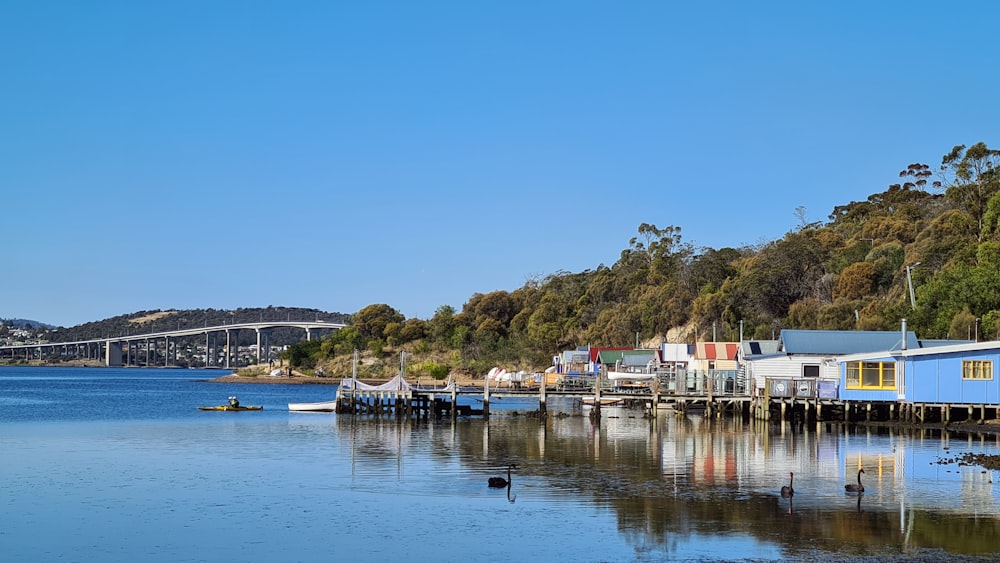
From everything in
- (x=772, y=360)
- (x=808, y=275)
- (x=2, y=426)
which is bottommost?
(x=2, y=426)

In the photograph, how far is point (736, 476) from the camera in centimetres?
3397

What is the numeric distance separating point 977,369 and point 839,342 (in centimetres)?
1194

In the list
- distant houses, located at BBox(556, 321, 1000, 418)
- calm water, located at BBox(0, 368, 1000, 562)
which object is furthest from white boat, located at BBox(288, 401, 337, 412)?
distant houses, located at BBox(556, 321, 1000, 418)

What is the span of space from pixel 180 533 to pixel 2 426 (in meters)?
42.1

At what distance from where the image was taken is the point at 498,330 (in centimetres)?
15750

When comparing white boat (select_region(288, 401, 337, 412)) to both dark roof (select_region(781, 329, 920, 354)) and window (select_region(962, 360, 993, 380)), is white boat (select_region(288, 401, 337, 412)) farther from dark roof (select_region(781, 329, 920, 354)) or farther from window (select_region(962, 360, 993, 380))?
window (select_region(962, 360, 993, 380))

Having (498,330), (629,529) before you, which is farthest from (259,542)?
(498,330)

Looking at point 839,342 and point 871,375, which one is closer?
point 871,375

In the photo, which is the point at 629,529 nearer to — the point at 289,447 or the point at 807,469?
the point at 807,469

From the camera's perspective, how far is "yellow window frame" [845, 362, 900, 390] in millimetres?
54344

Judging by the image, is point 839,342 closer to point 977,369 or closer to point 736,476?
point 977,369

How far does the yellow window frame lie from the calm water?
4214 millimetres

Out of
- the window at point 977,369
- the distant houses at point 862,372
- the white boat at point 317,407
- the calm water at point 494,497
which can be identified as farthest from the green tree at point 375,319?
the window at point 977,369

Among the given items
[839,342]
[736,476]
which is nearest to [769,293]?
[839,342]
